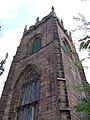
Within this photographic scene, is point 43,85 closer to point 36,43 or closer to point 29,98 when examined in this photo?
point 29,98

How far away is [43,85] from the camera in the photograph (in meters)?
9.83

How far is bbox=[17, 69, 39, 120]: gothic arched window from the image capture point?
9.43 metres

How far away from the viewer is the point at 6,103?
11.2 m

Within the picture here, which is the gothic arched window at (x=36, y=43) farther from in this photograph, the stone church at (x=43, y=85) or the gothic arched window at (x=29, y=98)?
the gothic arched window at (x=29, y=98)

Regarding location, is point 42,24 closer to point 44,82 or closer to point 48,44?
point 48,44

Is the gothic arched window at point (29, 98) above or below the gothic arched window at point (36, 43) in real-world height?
below

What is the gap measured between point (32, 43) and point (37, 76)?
555cm

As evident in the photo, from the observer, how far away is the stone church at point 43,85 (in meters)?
8.29

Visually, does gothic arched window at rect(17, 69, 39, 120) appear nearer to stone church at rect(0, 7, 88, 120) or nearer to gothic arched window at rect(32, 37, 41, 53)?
stone church at rect(0, 7, 88, 120)

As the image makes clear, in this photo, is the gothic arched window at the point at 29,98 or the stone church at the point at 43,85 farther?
the gothic arched window at the point at 29,98

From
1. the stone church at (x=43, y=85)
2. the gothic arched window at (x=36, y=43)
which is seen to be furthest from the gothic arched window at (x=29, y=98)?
the gothic arched window at (x=36, y=43)

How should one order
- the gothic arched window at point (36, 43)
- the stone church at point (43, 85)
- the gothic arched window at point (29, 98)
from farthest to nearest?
the gothic arched window at point (36, 43)
the gothic arched window at point (29, 98)
the stone church at point (43, 85)

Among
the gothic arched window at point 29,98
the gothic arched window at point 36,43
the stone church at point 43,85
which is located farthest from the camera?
the gothic arched window at point 36,43

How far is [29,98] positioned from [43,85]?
1.39 metres
